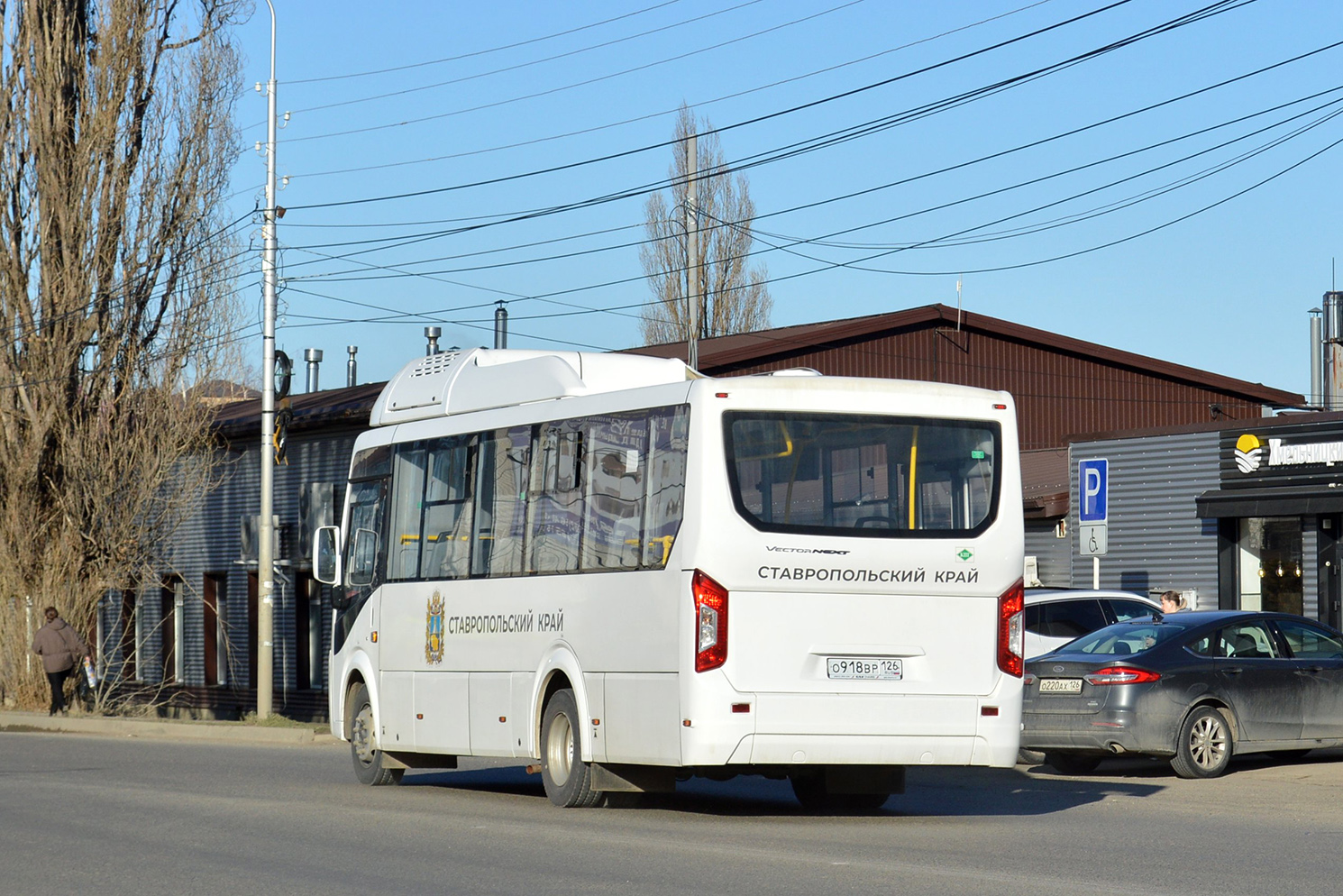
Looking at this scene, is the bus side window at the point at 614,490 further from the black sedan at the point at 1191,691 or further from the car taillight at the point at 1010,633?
the black sedan at the point at 1191,691

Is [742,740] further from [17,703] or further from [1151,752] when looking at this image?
[17,703]

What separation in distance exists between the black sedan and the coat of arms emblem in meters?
5.38

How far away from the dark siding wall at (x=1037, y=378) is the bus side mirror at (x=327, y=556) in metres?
20.9

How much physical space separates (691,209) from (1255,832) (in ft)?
95.7

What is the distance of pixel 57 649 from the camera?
29.4 m

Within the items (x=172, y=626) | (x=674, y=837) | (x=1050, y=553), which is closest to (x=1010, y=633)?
(x=674, y=837)

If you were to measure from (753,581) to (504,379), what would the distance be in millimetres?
3608

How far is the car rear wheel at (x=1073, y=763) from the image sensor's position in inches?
704

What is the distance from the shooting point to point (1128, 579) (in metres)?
28.0

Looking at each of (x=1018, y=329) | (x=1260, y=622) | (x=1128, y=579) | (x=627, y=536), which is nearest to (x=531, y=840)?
(x=627, y=536)

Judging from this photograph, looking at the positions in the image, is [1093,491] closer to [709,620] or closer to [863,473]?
[863,473]

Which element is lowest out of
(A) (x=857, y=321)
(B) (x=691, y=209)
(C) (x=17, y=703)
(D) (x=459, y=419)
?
(C) (x=17, y=703)

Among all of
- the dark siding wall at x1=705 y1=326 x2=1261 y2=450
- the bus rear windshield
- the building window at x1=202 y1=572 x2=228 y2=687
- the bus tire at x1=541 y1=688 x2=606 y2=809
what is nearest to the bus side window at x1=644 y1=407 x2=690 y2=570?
the bus rear windshield

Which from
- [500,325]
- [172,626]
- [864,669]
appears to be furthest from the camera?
[500,325]
